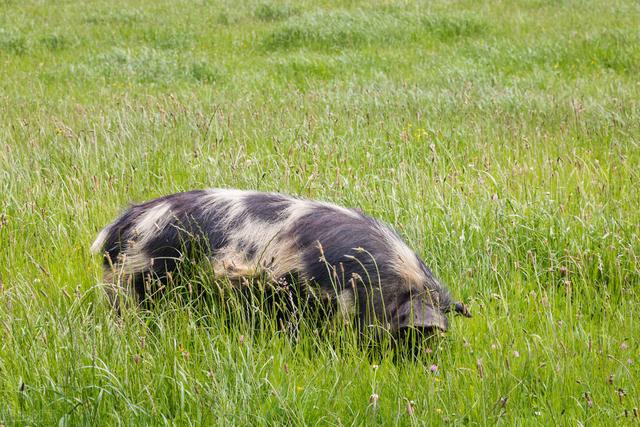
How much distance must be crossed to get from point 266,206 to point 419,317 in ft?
3.15

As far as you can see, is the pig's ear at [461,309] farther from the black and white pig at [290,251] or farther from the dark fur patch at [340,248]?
the dark fur patch at [340,248]

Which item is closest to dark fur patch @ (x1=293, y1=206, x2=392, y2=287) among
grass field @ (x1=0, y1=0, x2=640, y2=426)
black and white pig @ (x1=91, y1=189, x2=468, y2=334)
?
black and white pig @ (x1=91, y1=189, x2=468, y2=334)

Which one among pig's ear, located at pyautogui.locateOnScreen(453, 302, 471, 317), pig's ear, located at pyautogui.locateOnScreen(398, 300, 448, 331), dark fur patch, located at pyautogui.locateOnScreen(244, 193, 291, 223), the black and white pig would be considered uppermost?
dark fur patch, located at pyautogui.locateOnScreen(244, 193, 291, 223)

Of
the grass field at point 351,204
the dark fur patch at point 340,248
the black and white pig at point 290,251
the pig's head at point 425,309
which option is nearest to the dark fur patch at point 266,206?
the black and white pig at point 290,251

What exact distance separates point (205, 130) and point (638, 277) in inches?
158

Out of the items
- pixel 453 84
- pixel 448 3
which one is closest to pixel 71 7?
pixel 448 3

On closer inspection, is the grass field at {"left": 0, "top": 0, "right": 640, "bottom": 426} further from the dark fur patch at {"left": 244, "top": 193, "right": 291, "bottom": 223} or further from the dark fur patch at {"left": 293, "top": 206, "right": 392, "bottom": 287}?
the dark fur patch at {"left": 244, "top": 193, "right": 291, "bottom": 223}

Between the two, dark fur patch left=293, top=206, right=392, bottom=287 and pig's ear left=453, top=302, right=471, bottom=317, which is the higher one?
dark fur patch left=293, top=206, right=392, bottom=287

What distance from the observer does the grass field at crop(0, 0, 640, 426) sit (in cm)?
279

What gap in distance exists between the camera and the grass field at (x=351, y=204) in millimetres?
2795

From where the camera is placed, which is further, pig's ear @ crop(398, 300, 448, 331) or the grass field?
pig's ear @ crop(398, 300, 448, 331)

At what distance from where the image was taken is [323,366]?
2.97 meters

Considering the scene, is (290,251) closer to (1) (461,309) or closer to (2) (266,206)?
(2) (266,206)

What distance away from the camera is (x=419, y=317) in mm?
3307
